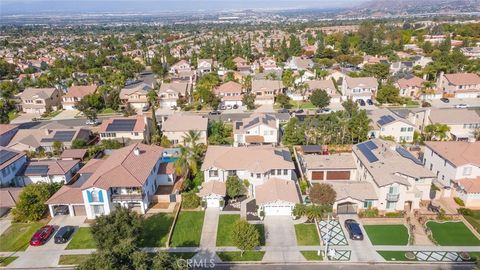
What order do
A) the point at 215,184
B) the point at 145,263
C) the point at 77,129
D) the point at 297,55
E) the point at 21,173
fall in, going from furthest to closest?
the point at 297,55 → the point at 77,129 → the point at 21,173 → the point at 215,184 → the point at 145,263

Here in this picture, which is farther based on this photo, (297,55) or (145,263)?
(297,55)

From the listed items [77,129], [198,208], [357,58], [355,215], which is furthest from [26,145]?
[357,58]

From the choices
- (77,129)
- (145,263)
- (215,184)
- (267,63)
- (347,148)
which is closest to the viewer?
(145,263)

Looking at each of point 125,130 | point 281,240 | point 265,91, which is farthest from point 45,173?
point 265,91

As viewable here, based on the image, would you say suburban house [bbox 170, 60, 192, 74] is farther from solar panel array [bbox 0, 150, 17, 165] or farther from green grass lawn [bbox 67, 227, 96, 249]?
green grass lawn [bbox 67, 227, 96, 249]

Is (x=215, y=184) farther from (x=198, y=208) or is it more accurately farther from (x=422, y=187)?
(x=422, y=187)

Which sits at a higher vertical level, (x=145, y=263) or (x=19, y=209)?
(x=145, y=263)

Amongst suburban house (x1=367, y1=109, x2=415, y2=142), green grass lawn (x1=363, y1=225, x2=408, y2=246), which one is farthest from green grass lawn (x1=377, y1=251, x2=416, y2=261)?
suburban house (x1=367, y1=109, x2=415, y2=142)

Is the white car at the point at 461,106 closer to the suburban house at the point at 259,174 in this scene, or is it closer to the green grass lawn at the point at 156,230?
the suburban house at the point at 259,174

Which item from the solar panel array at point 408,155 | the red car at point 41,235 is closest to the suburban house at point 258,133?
the solar panel array at point 408,155
